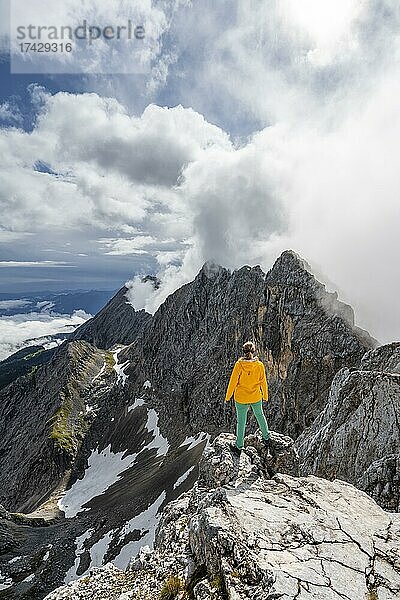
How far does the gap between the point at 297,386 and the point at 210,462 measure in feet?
196

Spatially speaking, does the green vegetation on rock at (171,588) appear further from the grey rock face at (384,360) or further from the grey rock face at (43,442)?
the grey rock face at (43,442)

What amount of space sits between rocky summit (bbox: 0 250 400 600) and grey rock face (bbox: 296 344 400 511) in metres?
0.11

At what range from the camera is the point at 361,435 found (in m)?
30.2

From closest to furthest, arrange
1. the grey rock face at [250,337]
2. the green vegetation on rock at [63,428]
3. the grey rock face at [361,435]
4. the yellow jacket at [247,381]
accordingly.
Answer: the yellow jacket at [247,381] < the grey rock face at [361,435] < the grey rock face at [250,337] < the green vegetation on rock at [63,428]

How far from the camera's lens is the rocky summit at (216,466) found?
467 inches

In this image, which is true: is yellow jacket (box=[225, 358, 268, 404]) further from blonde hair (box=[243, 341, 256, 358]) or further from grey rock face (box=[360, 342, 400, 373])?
grey rock face (box=[360, 342, 400, 373])

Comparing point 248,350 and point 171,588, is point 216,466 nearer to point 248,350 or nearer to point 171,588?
point 248,350

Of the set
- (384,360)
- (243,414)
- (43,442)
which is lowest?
(43,442)

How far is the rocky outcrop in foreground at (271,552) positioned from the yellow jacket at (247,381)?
352 centimetres

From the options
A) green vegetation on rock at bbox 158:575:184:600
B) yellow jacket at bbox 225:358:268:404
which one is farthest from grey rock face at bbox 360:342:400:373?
green vegetation on rock at bbox 158:575:184:600

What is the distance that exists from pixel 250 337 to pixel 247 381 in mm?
89386

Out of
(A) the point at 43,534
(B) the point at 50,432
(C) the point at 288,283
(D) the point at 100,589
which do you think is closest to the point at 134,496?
(A) the point at 43,534

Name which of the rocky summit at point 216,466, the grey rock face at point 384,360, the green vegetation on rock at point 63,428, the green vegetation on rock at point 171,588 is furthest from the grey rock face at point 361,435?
the green vegetation on rock at point 63,428

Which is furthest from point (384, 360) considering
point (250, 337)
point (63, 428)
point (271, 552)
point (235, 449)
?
point (63, 428)
